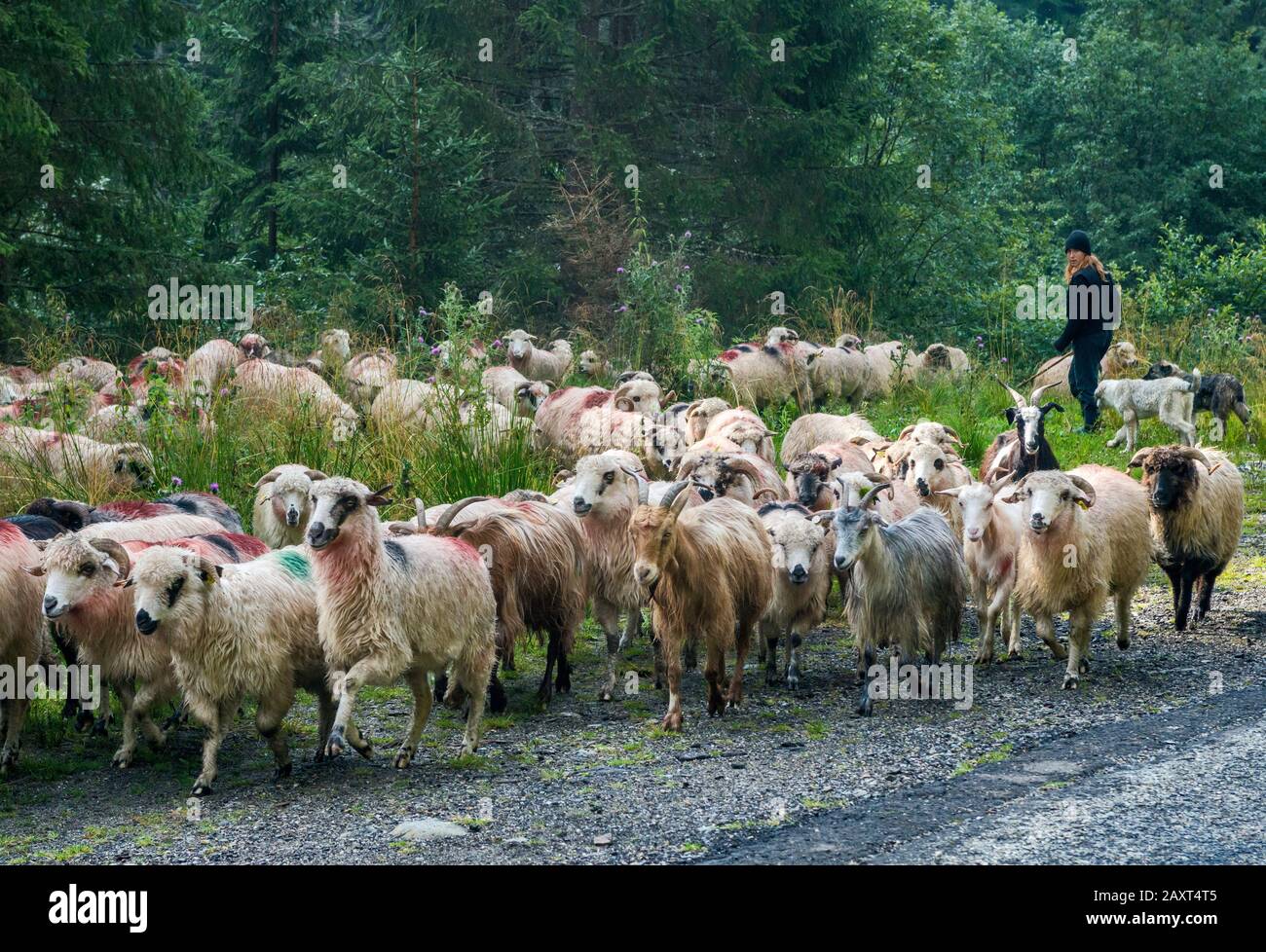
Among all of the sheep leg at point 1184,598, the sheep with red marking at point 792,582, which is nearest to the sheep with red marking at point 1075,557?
the sheep leg at point 1184,598

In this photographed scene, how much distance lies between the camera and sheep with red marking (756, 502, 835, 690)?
342 inches

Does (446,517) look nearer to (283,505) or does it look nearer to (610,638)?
(610,638)

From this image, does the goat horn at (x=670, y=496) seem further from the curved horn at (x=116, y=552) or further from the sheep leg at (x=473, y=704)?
the curved horn at (x=116, y=552)

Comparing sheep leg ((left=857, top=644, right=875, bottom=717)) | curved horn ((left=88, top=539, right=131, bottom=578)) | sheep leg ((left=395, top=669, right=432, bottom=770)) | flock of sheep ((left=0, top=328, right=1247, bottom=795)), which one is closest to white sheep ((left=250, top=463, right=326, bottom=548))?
flock of sheep ((left=0, top=328, right=1247, bottom=795))

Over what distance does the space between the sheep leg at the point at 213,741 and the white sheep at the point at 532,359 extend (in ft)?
39.2

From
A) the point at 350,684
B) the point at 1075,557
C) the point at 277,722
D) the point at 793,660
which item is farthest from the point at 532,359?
the point at 350,684

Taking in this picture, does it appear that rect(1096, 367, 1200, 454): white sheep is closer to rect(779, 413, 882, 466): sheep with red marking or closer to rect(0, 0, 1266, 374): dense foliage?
rect(779, 413, 882, 466): sheep with red marking

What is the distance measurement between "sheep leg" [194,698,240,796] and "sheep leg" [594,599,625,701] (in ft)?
7.76

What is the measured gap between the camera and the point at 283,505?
9711 millimetres

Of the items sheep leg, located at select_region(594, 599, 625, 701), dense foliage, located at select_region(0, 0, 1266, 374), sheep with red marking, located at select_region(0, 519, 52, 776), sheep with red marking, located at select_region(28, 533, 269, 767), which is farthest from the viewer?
dense foliage, located at select_region(0, 0, 1266, 374)

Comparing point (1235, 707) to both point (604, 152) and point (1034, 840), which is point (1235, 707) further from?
point (604, 152)

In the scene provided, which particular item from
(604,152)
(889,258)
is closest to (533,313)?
(604,152)

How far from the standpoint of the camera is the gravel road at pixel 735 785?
237 inches

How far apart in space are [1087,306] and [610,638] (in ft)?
25.8
